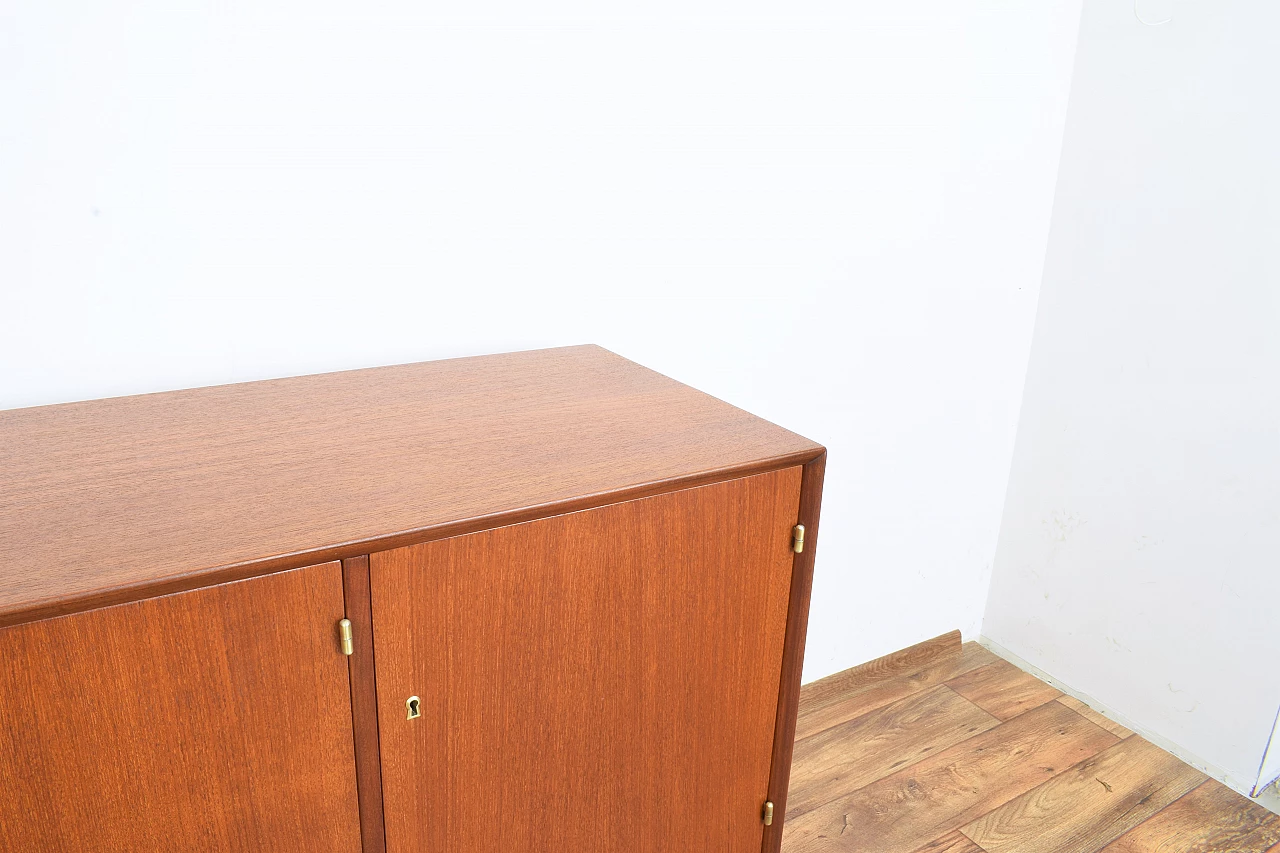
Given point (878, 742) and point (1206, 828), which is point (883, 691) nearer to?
point (878, 742)

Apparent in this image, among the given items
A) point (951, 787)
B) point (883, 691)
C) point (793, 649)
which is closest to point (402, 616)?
point (793, 649)

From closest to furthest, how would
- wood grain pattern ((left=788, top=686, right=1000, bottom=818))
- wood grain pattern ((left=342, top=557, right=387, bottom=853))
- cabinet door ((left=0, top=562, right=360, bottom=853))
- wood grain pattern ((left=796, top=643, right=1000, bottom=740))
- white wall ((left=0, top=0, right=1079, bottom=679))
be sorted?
1. cabinet door ((left=0, top=562, right=360, bottom=853))
2. wood grain pattern ((left=342, top=557, right=387, bottom=853))
3. white wall ((left=0, top=0, right=1079, bottom=679))
4. wood grain pattern ((left=788, top=686, right=1000, bottom=818))
5. wood grain pattern ((left=796, top=643, right=1000, bottom=740))

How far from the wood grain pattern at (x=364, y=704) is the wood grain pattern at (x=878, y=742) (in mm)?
1064

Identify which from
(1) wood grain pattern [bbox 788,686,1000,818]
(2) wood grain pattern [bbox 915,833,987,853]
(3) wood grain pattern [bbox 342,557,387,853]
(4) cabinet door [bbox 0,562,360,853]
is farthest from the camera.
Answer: (1) wood grain pattern [bbox 788,686,1000,818]

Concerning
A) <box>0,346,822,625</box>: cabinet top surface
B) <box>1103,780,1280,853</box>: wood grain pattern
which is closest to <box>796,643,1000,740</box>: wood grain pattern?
<box>1103,780,1280,853</box>: wood grain pattern

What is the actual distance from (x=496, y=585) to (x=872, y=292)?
3.93ft

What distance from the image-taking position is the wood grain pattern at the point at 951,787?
1747 millimetres

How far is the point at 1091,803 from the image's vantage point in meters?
1.85

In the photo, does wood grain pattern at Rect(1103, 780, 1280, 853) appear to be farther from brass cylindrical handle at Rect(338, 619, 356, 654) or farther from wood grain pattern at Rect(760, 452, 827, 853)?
brass cylindrical handle at Rect(338, 619, 356, 654)

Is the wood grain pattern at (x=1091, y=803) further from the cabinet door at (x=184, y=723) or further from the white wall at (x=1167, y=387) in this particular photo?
the cabinet door at (x=184, y=723)

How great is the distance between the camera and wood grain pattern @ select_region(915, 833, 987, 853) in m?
1.71

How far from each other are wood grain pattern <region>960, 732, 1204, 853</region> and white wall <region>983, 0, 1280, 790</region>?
86 millimetres

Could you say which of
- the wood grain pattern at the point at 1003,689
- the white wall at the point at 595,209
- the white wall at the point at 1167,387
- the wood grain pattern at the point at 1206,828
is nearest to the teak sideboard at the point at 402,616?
the white wall at the point at 595,209

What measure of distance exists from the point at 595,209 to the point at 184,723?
0.98 metres
